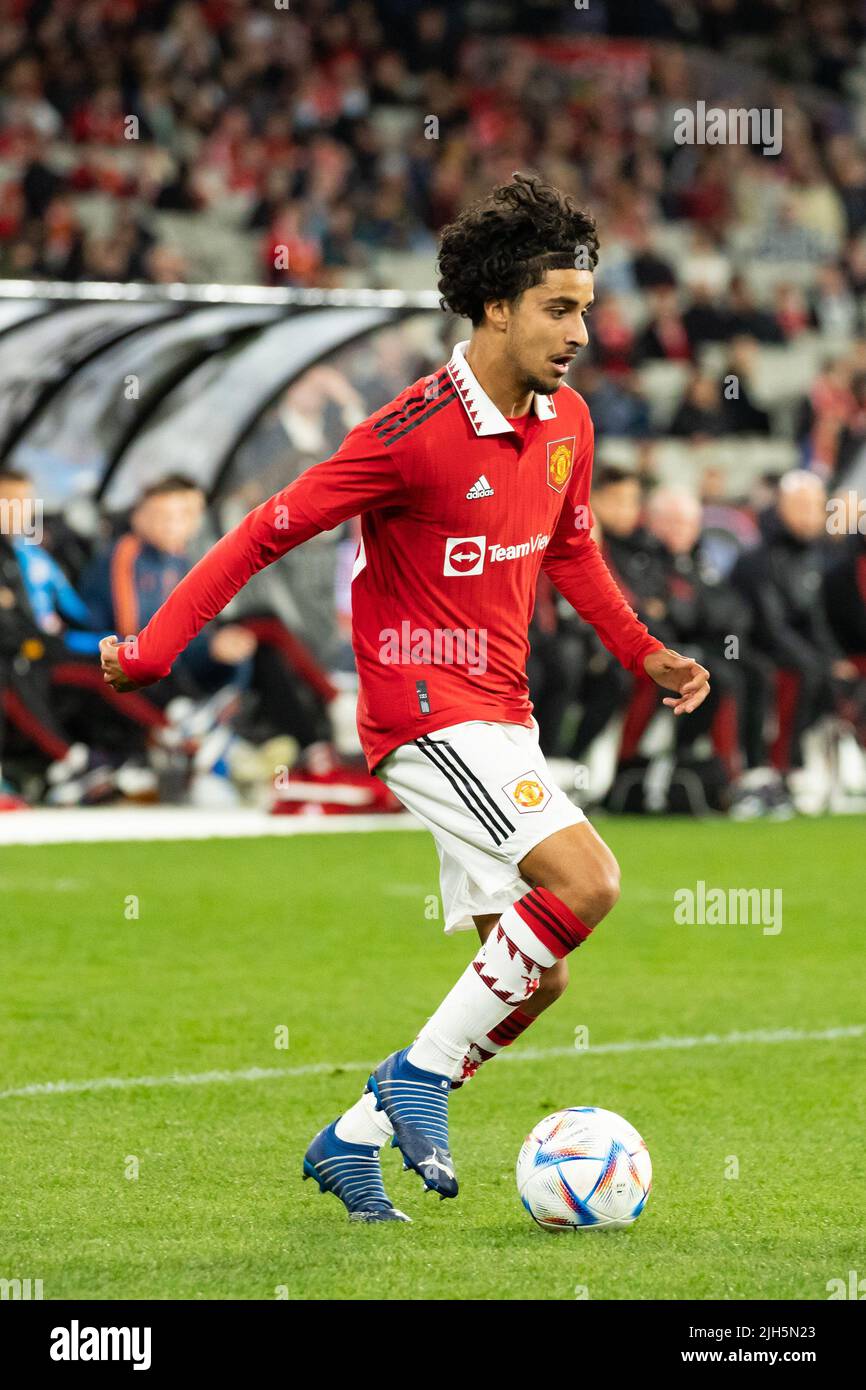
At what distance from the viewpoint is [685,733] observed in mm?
15164

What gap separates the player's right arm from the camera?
4.71 m

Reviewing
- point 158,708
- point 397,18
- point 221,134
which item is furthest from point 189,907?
point 397,18

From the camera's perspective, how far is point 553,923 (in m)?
4.78

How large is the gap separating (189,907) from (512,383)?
5.64 metres

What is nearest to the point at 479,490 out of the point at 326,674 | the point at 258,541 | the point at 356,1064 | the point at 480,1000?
the point at 258,541

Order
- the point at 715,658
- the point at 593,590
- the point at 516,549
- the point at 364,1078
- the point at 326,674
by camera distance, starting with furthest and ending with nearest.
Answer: the point at 715,658 < the point at 326,674 < the point at 364,1078 < the point at 593,590 < the point at 516,549

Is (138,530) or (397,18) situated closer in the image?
(138,530)

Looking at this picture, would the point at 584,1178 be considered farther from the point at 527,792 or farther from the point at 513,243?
the point at 513,243

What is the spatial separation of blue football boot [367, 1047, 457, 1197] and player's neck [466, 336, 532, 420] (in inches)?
57.5

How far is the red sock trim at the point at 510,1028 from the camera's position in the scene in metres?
5.05

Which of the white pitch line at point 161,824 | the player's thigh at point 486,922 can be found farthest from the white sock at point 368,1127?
the white pitch line at point 161,824

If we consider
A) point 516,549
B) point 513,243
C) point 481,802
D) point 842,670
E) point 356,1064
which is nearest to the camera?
point 481,802

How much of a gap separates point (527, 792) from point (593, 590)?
814mm
